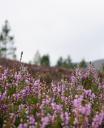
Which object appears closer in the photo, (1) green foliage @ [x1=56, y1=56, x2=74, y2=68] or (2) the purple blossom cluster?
(2) the purple blossom cluster

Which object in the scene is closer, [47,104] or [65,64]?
[47,104]

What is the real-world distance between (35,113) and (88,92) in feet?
3.57

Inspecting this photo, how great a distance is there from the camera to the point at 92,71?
10.2 m

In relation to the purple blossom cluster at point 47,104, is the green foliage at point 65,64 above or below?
above

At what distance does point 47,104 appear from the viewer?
6.70 metres

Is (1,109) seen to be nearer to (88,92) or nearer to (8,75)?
(88,92)

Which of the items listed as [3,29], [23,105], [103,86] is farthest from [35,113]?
[3,29]

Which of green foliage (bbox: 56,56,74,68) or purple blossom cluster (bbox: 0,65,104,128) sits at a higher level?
green foliage (bbox: 56,56,74,68)

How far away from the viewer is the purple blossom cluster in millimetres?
5961

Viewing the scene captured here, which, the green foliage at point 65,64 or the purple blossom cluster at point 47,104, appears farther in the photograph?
the green foliage at point 65,64

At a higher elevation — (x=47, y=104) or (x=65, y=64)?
(x=65, y=64)

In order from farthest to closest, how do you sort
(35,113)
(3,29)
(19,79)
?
1. (3,29)
2. (19,79)
3. (35,113)

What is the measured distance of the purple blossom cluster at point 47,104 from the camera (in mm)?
5961

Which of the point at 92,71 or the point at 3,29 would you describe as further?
the point at 3,29
